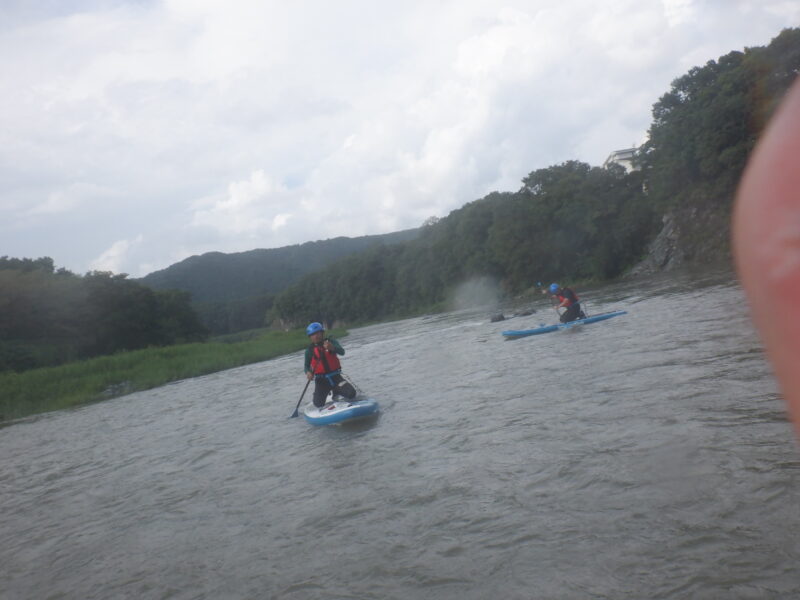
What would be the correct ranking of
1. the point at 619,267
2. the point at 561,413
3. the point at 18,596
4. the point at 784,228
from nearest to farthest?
the point at 784,228, the point at 18,596, the point at 561,413, the point at 619,267

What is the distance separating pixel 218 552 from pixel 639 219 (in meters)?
53.9

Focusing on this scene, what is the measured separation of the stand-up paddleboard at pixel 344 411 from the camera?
39.2ft

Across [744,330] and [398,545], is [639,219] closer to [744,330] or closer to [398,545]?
[744,330]

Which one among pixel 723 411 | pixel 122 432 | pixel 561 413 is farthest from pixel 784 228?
pixel 122 432

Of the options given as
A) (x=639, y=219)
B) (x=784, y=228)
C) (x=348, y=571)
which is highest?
(x=639, y=219)

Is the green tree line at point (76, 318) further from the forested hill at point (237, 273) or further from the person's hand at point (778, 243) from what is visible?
the forested hill at point (237, 273)

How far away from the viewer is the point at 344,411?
11961 mm

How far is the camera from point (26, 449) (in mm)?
16172

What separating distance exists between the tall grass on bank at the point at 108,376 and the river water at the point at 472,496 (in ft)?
45.7

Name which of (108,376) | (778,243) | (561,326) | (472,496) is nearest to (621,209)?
(561,326)

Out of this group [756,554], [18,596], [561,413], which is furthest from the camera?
[561,413]

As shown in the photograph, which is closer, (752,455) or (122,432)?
(752,455)

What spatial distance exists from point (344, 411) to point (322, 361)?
1339mm

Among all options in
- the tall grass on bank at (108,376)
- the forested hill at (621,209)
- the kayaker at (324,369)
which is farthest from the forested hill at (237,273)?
the kayaker at (324,369)
